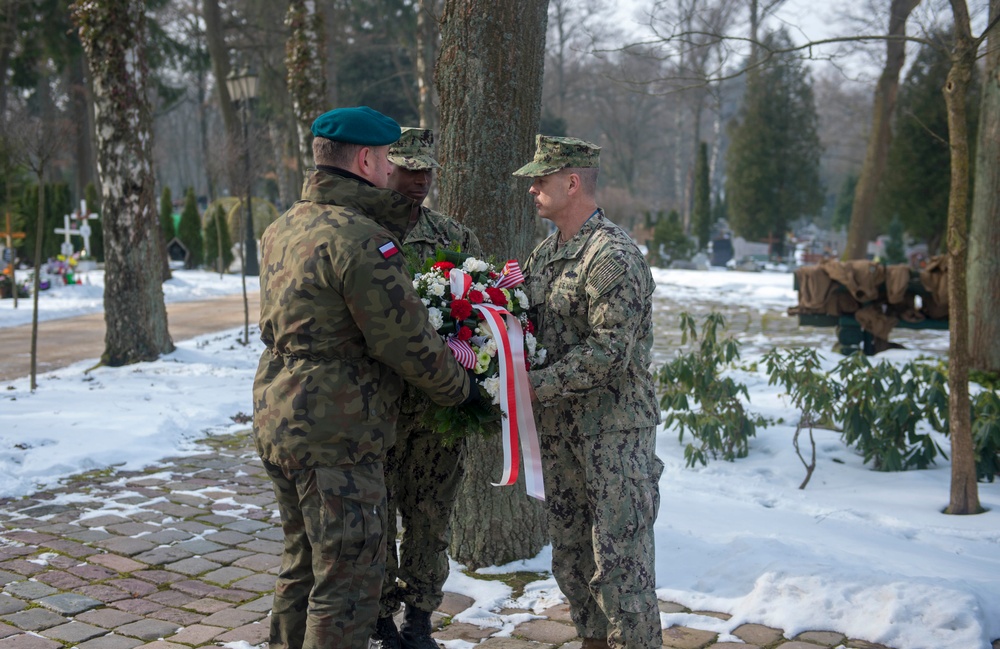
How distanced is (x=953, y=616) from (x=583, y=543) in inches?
61.1

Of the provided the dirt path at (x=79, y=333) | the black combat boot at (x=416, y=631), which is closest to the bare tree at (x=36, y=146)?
the dirt path at (x=79, y=333)

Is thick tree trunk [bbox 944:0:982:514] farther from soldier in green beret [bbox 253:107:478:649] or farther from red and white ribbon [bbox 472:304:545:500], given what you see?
soldier in green beret [bbox 253:107:478:649]

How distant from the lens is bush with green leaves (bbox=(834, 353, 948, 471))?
6.27 metres

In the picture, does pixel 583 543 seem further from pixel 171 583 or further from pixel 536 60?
pixel 536 60

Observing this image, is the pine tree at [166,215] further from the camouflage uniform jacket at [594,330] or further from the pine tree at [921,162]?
the camouflage uniform jacket at [594,330]

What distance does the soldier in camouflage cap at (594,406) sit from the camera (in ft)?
10.4

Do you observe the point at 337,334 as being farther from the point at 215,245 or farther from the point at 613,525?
the point at 215,245

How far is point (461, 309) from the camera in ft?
10.4

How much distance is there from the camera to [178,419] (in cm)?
765

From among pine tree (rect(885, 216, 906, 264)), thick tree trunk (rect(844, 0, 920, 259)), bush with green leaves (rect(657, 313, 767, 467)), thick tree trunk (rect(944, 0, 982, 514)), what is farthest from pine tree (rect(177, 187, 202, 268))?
thick tree trunk (rect(944, 0, 982, 514))

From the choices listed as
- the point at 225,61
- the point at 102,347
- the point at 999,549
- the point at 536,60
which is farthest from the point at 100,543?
the point at 225,61

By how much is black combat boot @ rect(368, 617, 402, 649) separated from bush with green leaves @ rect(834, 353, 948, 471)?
411 cm

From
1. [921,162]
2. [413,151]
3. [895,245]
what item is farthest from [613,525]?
[895,245]

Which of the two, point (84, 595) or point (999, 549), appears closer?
point (84, 595)
